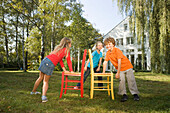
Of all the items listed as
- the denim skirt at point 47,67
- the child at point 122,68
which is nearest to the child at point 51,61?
the denim skirt at point 47,67

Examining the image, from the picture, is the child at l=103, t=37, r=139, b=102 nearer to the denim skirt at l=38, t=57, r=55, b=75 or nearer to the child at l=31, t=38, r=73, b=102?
Answer: the child at l=31, t=38, r=73, b=102

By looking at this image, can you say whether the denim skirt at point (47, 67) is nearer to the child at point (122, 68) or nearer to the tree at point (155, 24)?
the child at point (122, 68)

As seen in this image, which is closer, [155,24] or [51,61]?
[51,61]

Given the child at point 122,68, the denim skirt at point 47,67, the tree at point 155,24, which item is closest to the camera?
the denim skirt at point 47,67

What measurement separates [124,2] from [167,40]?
4699 millimetres

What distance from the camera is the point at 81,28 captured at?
59.9ft

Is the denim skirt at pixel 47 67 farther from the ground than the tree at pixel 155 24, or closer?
closer

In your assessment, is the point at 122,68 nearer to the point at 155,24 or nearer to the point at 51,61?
the point at 51,61

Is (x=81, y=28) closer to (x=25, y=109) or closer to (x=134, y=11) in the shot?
(x=134, y=11)

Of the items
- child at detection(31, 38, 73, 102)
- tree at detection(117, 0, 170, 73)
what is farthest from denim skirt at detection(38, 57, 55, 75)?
tree at detection(117, 0, 170, 73)

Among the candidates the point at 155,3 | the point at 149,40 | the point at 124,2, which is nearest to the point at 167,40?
the point at 149,40

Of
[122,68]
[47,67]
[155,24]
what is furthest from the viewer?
[155,24]

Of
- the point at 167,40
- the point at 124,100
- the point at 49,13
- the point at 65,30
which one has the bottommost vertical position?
the point at 124,100

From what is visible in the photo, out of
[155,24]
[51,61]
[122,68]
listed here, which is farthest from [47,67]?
[155,24]
